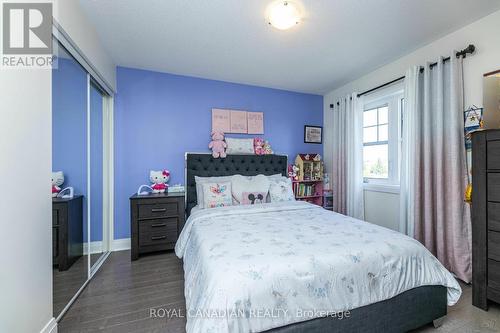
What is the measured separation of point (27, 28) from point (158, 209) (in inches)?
78.3

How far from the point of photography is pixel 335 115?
3.70 metres

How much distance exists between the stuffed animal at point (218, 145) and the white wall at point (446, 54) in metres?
2.16

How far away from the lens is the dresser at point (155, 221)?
267cm

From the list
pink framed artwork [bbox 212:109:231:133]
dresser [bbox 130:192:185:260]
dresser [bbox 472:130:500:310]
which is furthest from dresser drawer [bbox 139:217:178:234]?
dresser [bbox 472:130:500:310]

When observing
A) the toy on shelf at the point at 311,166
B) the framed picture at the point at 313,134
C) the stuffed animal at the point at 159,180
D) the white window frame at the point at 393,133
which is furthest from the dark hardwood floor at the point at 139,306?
the framed picture at the point at 313,134

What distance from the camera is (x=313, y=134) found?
403 cm

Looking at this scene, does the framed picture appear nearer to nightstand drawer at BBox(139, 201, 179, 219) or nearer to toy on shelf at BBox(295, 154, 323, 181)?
toy on shelf at BBox(295, 154, 323, 181)

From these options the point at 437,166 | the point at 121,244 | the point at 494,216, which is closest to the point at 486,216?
the point at 494,216

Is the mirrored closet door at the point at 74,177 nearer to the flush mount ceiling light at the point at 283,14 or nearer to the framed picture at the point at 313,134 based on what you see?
the flush mount ceiling light at the point at 283,14

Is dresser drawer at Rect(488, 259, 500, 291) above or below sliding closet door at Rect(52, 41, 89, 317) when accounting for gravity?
below

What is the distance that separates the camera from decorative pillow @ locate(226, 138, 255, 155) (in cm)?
337

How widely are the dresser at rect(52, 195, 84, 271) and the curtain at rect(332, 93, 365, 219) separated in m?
3.27

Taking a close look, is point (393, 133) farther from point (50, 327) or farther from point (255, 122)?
point (50, 327)

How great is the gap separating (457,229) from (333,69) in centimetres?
229
